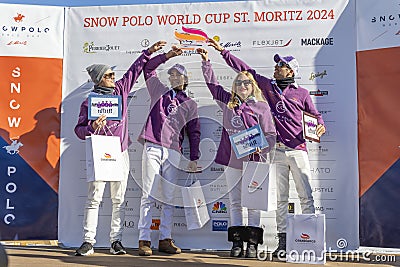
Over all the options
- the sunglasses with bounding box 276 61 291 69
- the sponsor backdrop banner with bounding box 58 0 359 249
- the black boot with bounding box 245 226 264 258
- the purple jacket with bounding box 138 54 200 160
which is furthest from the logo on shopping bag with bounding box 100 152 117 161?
the sunglasses with bounding box 276 61 291 69

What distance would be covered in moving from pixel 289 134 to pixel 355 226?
1009 millimetres

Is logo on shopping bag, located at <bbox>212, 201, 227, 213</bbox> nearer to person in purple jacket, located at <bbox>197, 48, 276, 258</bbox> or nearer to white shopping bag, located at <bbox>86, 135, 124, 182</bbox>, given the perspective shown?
person in purple jacket, located at <bbox>197, 48, 276, 258</bbox>

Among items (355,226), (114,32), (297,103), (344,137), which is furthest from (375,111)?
(114,32)

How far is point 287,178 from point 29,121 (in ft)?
8.07

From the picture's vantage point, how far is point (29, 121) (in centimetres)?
504

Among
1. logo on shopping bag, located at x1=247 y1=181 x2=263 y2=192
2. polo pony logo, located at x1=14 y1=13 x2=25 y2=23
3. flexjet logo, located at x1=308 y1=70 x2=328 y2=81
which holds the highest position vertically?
polo pony logo, located at x1=14 y1=13 x2=25 y2=23

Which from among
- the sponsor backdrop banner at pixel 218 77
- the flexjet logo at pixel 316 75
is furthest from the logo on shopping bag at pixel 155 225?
the flexjet logo at pixel 316 75

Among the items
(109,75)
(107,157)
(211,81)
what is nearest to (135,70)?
(109,75)

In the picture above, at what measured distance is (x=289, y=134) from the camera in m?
4.41

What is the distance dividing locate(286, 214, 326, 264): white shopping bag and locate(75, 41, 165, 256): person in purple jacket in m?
1.41

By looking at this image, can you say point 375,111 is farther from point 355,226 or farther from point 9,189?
point 9,189

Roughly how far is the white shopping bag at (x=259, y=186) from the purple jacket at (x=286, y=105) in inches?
12.4

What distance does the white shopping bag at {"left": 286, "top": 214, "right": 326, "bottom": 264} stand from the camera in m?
4.00

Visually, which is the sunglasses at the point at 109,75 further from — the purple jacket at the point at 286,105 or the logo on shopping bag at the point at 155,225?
the logo on shopping bag at the point at 155,225
